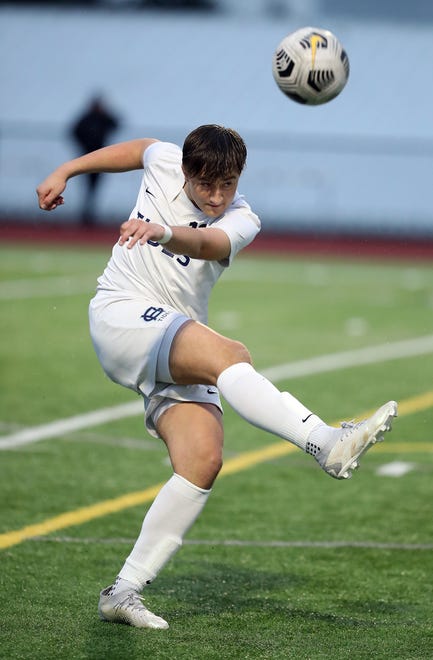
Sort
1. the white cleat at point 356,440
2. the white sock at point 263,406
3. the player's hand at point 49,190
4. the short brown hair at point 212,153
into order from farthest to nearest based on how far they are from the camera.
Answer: the player's hand at point 49,190
the short brown hair at point 212,153
the white sock at point 263,406
the white cleat at point 356,440

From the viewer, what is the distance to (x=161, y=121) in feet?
112

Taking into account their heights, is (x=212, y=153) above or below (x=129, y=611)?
above

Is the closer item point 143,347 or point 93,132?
point 143,347

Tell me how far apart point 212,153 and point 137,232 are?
59 cm

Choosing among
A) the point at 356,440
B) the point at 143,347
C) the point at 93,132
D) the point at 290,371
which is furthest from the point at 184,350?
the point at 93,132

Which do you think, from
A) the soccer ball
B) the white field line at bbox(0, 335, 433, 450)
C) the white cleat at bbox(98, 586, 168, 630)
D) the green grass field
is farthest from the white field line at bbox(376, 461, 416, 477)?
the white cleat at bbox(98, 586, 168, 630)

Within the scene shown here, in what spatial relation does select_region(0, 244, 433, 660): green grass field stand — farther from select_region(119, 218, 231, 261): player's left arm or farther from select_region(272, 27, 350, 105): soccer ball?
select_region(272, 27, 350, 105): soccer ball

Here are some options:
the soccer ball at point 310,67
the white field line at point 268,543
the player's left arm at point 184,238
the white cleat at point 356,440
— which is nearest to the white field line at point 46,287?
the white field line at point 268,543

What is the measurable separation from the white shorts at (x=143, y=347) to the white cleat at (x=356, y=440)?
639 mm

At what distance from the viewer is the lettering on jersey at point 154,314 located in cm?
461

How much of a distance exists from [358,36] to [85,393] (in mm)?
26308

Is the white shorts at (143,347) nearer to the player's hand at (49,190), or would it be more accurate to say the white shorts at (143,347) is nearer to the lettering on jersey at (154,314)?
the lettering on jersey at (154,314)

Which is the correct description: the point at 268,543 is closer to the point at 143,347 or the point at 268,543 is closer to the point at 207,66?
the point at 143,347

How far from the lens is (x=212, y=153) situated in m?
4.52
